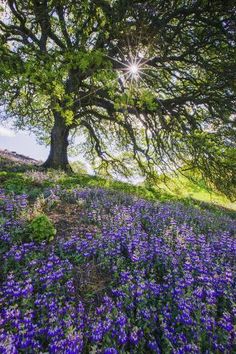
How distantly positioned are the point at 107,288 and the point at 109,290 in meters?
0.05

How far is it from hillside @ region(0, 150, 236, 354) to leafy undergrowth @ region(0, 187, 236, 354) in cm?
1

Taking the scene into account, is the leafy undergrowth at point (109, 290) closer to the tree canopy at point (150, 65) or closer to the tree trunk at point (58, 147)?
the tree canopy at point (150, 65)

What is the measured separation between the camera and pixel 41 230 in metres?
5.57

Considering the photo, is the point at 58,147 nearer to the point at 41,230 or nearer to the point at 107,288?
the point at 41,230

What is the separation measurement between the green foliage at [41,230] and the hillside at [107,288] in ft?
0.06

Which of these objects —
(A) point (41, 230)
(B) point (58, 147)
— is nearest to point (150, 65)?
(B) point (58, 147)

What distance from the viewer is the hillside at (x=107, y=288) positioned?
3600 millimetres

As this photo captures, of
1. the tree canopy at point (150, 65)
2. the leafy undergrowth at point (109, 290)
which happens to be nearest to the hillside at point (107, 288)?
the leafy undergrowth at point (109, 290)

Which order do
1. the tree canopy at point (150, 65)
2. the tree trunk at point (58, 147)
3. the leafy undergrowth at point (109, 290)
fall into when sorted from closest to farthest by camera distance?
the leafy undergrowth at point (109, 290)
the tree canopy at point (150, 65)
the tree trunk at point (58, 147)

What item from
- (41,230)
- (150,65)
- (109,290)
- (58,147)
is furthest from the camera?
(58,147)

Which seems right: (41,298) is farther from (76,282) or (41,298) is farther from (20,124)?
(20,124)

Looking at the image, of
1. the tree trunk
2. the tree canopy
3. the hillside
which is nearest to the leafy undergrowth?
the hillside

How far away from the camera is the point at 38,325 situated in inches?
151

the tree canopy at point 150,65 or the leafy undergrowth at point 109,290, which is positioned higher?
the tree canopy at point 150,65
